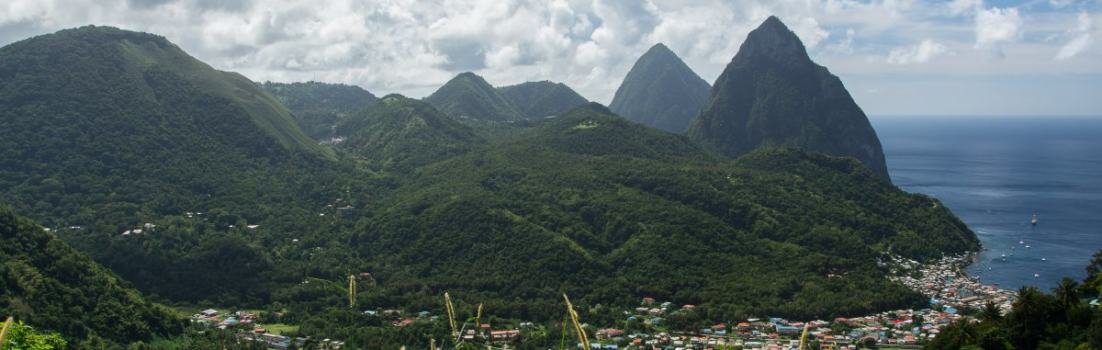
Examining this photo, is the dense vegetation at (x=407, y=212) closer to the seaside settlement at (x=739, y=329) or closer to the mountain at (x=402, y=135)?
→ the seaside settlement at (x=739, y=329)

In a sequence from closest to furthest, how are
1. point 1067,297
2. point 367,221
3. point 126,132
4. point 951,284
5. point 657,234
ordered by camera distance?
point 1067,297 < point 951,284 < point 657,234 < point 367,221 < point 126,132

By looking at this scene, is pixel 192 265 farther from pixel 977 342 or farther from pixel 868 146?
pixel 868 146

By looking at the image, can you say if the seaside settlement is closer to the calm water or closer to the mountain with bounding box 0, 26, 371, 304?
the mountain with bounding box 0, 26, 371, 304

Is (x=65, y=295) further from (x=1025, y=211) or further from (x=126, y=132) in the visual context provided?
(x=1025, y=211)

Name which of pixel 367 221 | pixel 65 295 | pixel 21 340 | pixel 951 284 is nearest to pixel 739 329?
pixel 951 284

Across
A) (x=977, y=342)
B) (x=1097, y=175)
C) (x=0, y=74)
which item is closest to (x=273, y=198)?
(x=0, y=74)

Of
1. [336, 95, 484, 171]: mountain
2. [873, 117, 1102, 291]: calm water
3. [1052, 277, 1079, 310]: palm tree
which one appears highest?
[336, 95, 484, 171]: mountain

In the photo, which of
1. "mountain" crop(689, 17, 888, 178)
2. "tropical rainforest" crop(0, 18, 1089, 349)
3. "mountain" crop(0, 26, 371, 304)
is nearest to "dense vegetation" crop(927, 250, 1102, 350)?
"tropical rainforest" crop(0, 18, 1089, 349)
